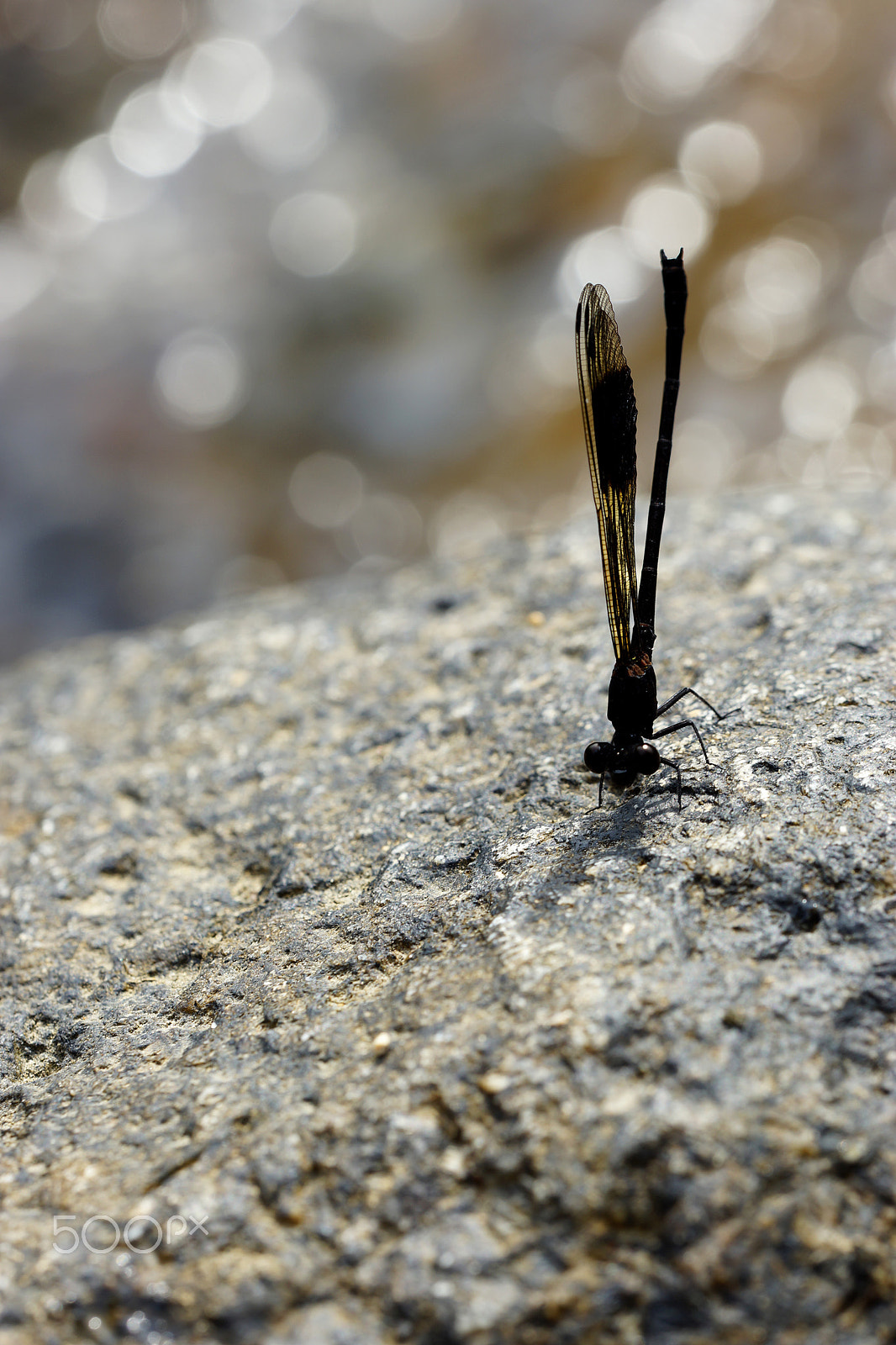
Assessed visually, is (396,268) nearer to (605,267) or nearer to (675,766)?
(605,267)

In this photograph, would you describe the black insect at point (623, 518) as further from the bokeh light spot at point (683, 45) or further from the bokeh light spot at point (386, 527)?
the bokeh light spot at point (683, 45)

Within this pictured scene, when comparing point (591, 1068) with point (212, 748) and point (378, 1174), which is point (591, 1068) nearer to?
point (378, 1174)

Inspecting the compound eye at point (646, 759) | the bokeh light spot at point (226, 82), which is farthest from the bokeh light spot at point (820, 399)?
the bokeh light spot at point (226, 82)

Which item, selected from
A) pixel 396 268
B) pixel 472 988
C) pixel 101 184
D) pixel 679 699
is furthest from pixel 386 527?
pixel 472 988

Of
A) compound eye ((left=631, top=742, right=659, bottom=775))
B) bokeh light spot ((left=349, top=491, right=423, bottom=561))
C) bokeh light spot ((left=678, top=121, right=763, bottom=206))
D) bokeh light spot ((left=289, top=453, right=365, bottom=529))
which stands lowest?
compound eye ((left=631, top=742, right=659, bottom=775))

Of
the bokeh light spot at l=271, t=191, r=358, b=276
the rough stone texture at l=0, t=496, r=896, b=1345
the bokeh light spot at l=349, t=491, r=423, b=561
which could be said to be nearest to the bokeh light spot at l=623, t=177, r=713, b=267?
the bokeh light spot at l=271, t=191, r=358, b=276

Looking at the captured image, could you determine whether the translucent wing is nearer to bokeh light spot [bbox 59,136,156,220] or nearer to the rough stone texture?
the rough stone texture

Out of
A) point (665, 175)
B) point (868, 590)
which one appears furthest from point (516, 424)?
point (868, 590)
